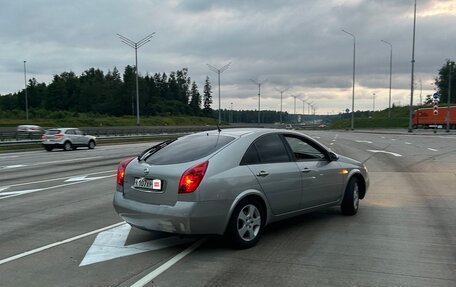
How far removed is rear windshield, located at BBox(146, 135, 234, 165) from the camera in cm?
621

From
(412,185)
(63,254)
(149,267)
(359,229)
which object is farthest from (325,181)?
(412,185)

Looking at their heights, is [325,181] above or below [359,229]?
above

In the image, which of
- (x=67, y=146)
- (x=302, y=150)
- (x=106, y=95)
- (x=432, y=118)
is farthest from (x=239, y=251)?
(x=106, y=95)

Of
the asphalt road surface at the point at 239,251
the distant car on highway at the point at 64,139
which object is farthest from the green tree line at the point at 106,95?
the asphalt road surface at the point at 239,251

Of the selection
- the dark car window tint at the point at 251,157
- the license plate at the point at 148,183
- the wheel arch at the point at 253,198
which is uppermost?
Answer: the dark car window tint at the point at 251,157

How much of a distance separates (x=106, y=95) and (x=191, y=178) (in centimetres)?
14735

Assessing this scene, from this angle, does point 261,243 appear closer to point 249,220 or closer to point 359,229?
point 249,220

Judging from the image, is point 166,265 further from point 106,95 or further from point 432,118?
point 106,95

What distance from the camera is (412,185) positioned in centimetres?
1190

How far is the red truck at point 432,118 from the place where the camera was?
7540 centimetres

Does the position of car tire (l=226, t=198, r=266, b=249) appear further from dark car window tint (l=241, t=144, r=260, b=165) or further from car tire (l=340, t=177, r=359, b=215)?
car tire (l=340, t=177, r=359, b=215)

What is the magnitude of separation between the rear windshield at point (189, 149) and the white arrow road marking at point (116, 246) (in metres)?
1.07

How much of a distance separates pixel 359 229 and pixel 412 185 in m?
5.45

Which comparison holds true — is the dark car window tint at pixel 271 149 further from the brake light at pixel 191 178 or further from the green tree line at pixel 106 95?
the green tree line at pixel 106 95
